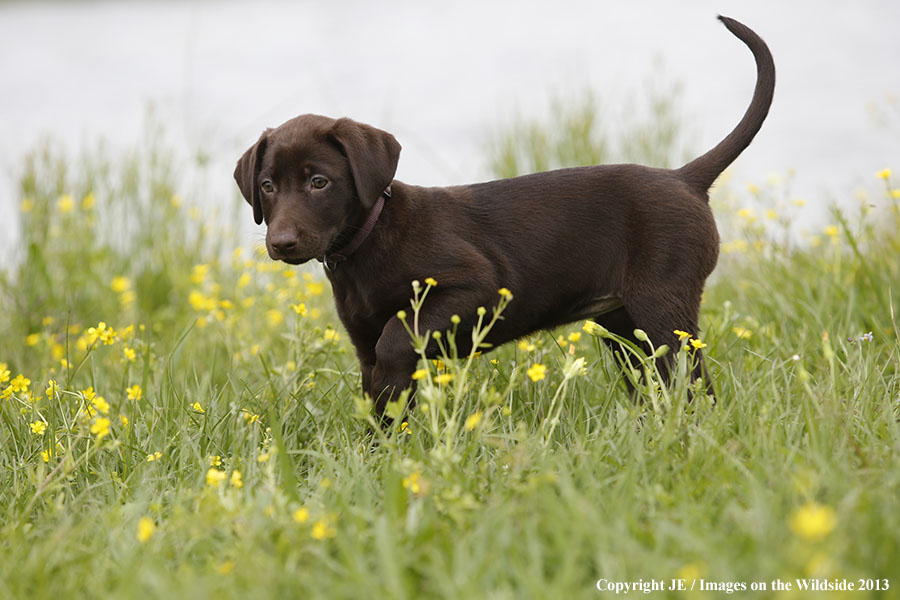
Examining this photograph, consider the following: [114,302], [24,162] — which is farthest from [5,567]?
[24,162]

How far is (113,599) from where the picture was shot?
1620mm

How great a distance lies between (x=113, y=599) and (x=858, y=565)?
4.53ft

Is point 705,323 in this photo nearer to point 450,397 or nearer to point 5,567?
point 450,397

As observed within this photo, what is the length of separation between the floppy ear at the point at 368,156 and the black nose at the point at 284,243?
0.28 meters

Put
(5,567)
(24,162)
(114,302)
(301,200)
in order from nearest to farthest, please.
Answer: (5,567) → (301,200) → (114,302) → (24,162)

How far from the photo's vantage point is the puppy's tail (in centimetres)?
321

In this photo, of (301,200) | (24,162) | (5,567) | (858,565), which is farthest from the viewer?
(24,162)

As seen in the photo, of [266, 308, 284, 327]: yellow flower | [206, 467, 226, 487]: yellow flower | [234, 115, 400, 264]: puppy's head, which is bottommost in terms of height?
[266, 308, 284, 327]: yellow flower

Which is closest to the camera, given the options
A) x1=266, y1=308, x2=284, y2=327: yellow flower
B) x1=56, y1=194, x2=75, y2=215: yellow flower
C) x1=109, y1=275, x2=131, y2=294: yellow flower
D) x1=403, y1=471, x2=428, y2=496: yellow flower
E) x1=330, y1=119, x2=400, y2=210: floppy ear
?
x1=403, y1=471, x2=428, y2=496: yellow flower

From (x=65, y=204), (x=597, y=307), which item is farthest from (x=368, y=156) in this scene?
(x=65, y=204)

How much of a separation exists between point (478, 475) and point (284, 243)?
1.11 metres

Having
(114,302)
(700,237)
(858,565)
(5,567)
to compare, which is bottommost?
(114,302)

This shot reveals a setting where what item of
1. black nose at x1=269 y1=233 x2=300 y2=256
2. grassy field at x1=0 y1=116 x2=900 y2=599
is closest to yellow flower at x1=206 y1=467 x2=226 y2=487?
grassy field at x1=0 y1=116 x2=900 y2=599

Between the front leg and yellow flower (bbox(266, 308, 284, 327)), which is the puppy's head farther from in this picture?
yellow flower (bbox(266, 308, 284, 327))
